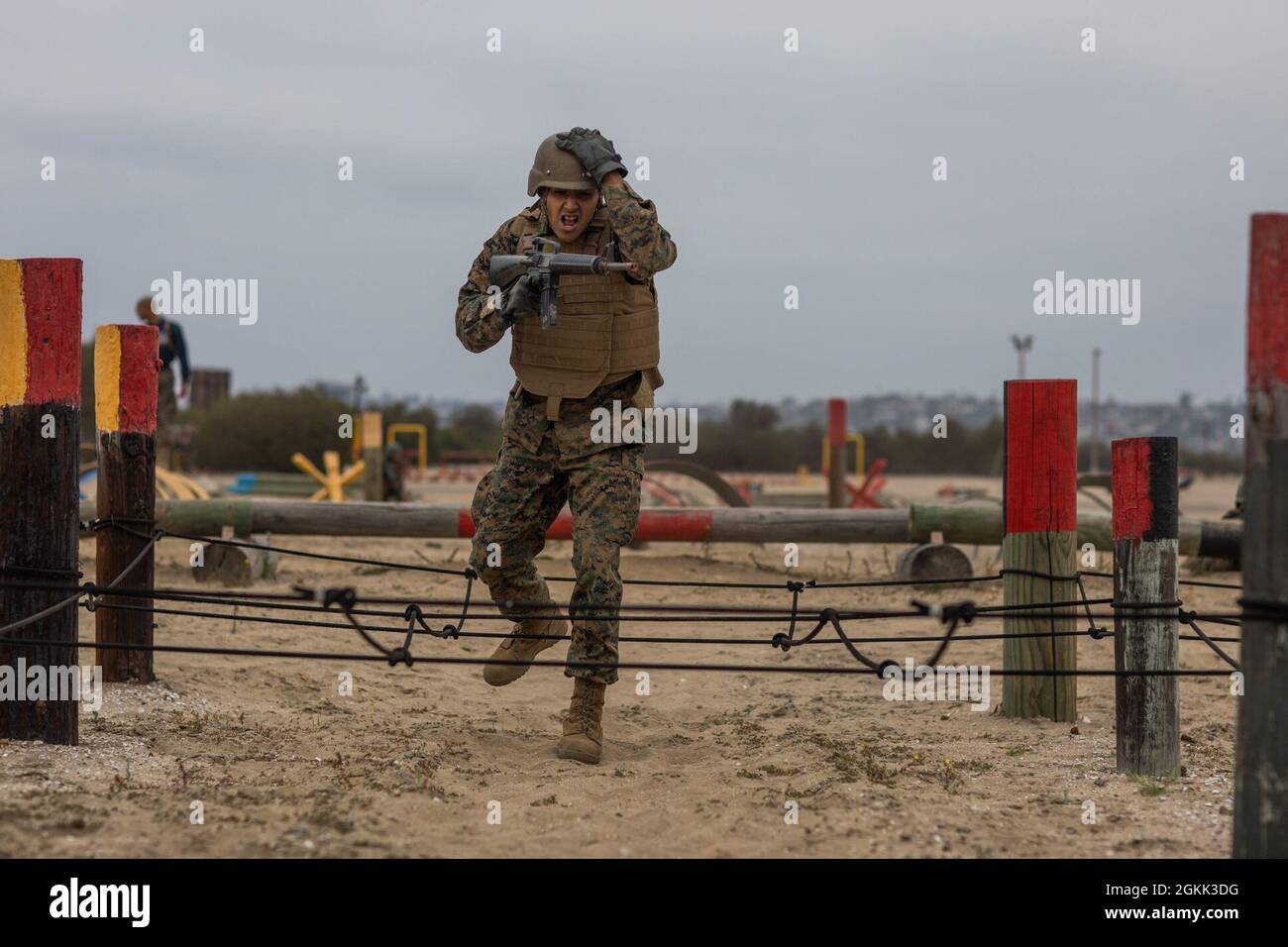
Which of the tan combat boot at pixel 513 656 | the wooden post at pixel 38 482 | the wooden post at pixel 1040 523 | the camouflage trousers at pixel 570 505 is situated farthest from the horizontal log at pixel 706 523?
the wooden post at pixel 38 482

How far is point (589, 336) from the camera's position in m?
4.71

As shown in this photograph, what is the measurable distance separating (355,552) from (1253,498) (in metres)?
9.28

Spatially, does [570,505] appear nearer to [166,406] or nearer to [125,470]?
[125,470]

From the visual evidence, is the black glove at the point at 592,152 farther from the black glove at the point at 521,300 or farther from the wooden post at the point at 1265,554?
the wooden post at the point at 1265,554

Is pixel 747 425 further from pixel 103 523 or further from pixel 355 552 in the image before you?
pixel 103 523

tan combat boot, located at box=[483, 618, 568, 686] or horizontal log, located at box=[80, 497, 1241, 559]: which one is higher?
horizontal log, located at box=[80, 497, 1241, 559]

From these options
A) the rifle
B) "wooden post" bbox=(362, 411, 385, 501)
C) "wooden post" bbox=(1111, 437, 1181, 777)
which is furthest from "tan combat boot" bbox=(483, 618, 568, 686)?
"wooden post" bbox=(362, 411, 385, 501)

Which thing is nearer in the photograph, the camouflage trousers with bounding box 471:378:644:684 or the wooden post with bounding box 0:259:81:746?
the wooden post with bounding box 0:259:81:746

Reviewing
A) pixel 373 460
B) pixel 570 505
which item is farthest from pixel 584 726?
pixel 373 460

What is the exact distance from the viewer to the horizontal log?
29.7 ft

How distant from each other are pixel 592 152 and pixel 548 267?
1.48ft

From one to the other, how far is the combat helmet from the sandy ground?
79.3 inches

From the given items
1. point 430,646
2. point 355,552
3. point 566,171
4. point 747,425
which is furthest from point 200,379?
point 566,171

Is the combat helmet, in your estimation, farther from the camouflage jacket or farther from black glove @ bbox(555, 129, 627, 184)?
the camouflage jacket
